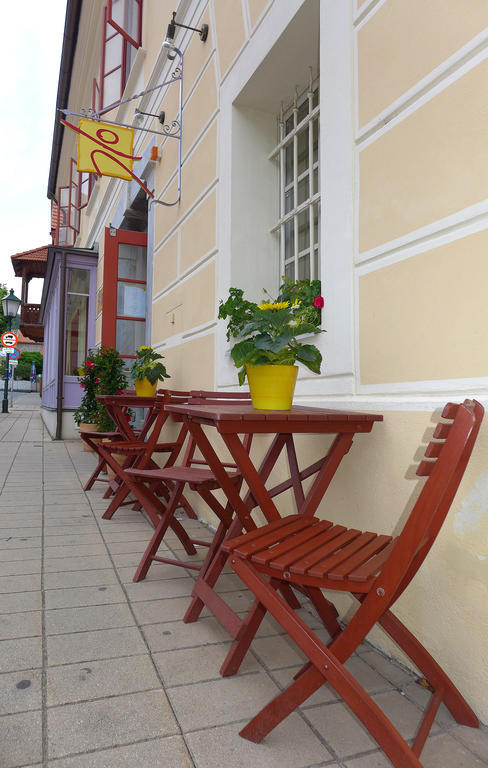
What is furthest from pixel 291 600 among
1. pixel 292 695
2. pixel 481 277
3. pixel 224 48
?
pixel 224 48

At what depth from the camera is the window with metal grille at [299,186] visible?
3373 mm

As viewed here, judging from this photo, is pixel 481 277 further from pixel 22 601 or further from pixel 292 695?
pixel 22 601

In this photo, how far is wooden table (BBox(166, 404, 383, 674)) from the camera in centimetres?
187

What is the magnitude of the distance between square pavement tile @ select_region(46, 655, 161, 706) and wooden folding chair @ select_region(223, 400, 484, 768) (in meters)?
0.46

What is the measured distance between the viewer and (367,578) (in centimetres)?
137

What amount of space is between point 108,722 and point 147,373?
375 cm

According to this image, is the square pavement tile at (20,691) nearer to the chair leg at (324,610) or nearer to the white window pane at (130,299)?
the chair leg at (324,610)

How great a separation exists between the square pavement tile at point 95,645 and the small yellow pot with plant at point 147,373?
10.2 feet

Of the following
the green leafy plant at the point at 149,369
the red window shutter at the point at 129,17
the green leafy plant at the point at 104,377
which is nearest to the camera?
the green leafy plant at the point at 149,369

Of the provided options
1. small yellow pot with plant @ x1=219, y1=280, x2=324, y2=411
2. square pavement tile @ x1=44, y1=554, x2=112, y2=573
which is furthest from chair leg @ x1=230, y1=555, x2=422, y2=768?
square pavement tile @ x1=44, y1=554, x2=112, y2=573

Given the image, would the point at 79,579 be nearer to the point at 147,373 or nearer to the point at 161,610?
the point at 161,610

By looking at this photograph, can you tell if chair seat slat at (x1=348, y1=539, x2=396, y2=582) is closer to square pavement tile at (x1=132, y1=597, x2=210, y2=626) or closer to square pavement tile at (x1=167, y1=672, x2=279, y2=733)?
square pavement tile at (x1=167, y1=672, x2=279, y2=733)

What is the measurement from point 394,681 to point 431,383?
1090mm

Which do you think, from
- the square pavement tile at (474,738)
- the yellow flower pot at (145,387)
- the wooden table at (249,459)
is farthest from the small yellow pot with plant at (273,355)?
the yellow flower pot at (145,387)
